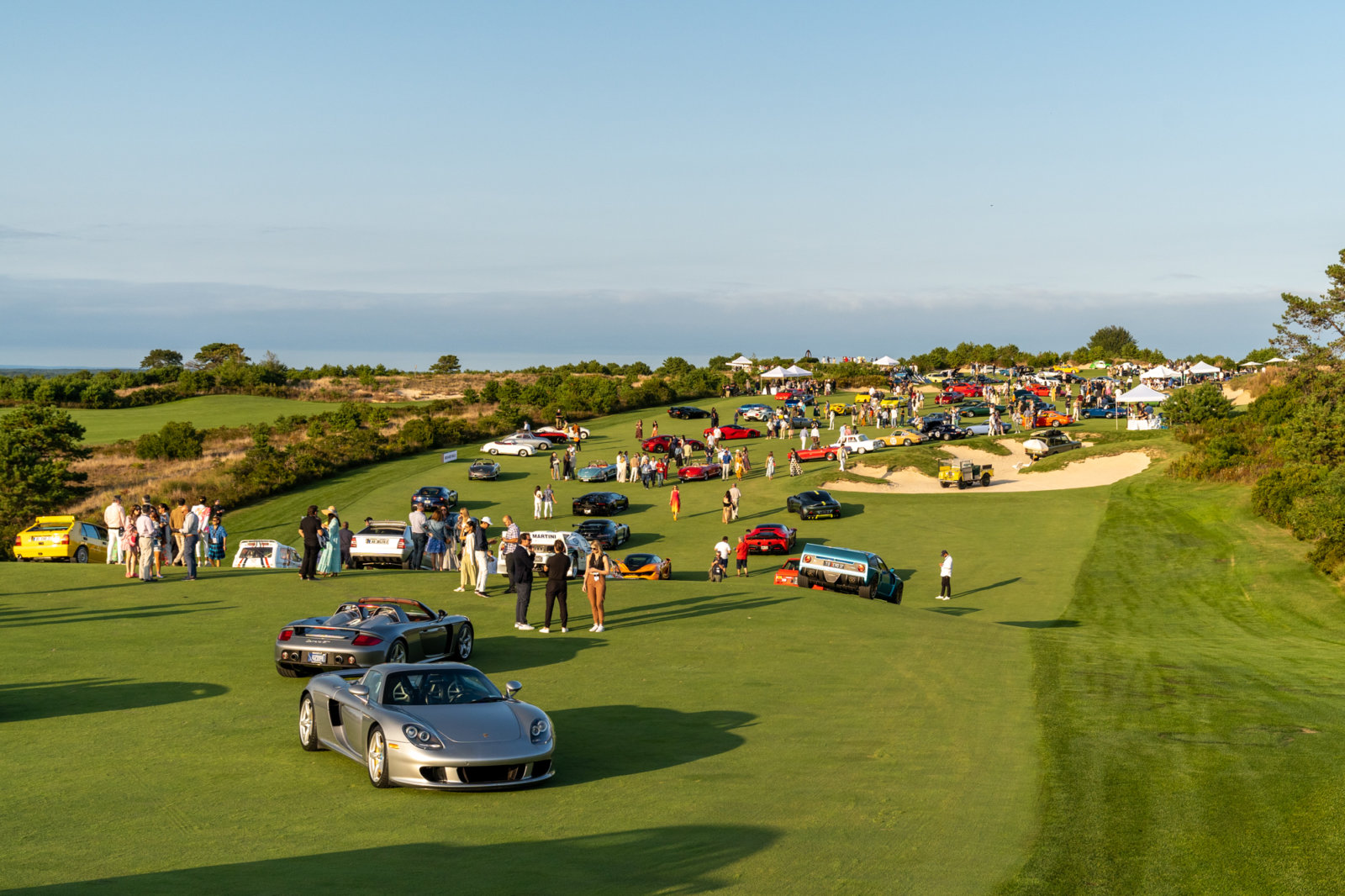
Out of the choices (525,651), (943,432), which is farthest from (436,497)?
(943,432)

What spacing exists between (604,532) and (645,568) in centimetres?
822

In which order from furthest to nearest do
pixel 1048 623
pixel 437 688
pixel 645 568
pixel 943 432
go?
1. pixel 943 432
2. pixel 645 568
3. pixel 1048 623
4. pixel 437 688

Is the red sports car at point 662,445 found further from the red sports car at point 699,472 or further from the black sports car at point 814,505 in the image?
the black sports car at point 814,505

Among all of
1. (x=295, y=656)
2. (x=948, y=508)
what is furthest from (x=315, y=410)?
(x=295, y=656)

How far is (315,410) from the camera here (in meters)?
99.9

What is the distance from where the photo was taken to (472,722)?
34.8 feet

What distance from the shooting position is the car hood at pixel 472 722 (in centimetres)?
1034

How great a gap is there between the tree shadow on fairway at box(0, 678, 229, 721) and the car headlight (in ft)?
16.4

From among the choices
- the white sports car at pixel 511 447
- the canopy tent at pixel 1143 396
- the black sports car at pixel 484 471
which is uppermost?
the canopy tent at pixel 1143 396

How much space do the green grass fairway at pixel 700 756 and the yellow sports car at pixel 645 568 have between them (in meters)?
7.29

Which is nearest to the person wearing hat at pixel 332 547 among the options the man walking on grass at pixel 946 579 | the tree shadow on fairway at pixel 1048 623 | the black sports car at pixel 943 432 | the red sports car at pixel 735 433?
the man walking on grass at pixel 946 579

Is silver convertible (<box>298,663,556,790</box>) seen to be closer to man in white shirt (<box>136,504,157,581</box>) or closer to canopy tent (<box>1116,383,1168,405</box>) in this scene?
man in white shirt (<box>136,504,157,581</box>)

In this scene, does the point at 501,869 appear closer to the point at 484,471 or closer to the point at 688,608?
the point at 688,608

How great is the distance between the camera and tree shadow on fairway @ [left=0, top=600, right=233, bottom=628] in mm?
18500
